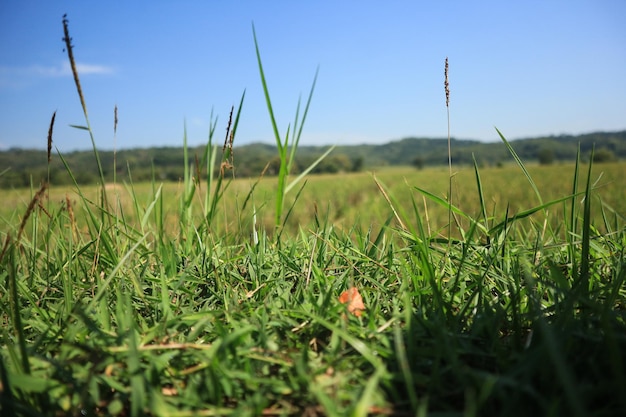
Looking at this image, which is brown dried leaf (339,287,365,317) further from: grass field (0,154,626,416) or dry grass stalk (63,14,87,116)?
dry grass stalk (63,14,87,116)

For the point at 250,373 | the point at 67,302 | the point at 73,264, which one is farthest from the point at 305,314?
the point at 73,264

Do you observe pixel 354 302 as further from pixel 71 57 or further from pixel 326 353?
pixel 71 57

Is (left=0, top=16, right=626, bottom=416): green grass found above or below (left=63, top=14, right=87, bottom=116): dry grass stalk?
below

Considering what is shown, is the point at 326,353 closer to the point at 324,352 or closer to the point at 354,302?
the point at 324,352

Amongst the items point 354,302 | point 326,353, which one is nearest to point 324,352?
point 326,353

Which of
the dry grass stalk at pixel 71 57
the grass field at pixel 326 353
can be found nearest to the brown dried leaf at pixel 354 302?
the grass field at pixel 326 353

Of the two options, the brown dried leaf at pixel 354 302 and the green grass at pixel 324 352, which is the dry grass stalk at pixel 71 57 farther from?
the brown dried leaf at pixel 354 302

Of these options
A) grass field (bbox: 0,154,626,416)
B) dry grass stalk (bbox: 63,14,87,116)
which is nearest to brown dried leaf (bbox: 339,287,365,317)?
grass field (bbox: 0,154,626,416)

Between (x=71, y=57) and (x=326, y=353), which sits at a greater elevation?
(x=71, y=57)

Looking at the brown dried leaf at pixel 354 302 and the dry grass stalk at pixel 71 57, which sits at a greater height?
the dry grass stalk at pixel 71 57

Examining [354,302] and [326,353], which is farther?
[354,302]

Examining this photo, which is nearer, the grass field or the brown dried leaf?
the grass field

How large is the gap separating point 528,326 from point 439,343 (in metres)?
0.31

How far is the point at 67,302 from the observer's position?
3.00 feet
